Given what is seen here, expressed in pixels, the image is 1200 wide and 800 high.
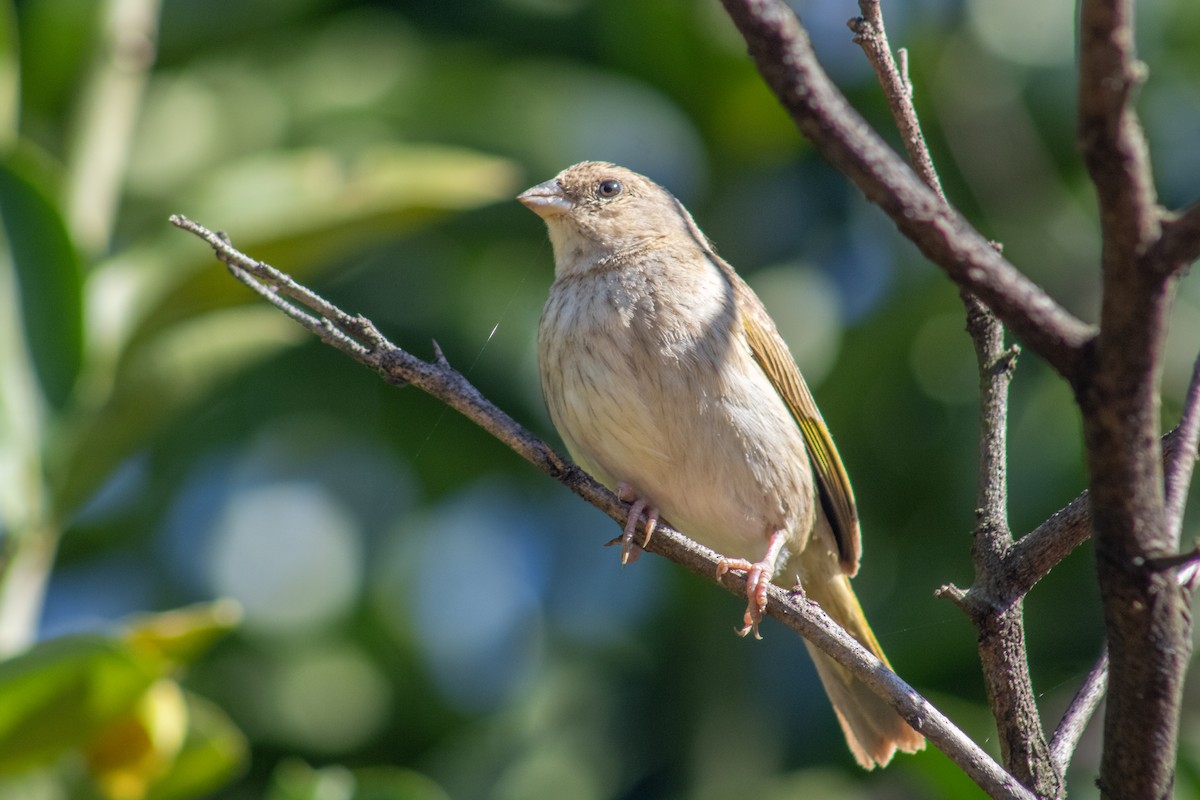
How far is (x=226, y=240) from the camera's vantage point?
104 inches

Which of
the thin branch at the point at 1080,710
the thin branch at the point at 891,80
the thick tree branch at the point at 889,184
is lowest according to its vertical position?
the thin branch at the point at 1080,710

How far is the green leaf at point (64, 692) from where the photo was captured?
290 centimetres

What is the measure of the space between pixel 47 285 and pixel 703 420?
5.73 ft

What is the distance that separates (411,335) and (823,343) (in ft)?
5.53

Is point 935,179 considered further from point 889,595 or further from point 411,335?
point 411,335

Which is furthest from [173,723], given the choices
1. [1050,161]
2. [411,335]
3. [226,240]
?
[1050,161]

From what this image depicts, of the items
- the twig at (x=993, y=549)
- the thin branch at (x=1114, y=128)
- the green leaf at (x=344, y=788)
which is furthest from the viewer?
the green leaf at (x=344, y=788)

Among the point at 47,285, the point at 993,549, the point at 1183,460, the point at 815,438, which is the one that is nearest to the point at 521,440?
the point at 993,549

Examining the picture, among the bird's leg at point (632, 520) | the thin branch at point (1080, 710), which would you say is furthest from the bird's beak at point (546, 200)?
the thin branch at point (1080, 710)

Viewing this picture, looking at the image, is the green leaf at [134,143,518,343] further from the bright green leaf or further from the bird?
the bright green leaf

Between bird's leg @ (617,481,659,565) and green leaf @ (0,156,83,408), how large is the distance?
4.76ft

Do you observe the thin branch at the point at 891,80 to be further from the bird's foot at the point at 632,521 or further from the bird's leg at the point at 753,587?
the bird's leg at the point at 753,587

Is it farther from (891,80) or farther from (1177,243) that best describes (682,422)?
(1177,243)

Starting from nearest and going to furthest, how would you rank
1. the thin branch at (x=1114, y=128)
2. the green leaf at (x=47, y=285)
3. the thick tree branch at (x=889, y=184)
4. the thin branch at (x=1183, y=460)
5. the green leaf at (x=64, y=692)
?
1. the thin branch at (x=1114, y=128)
2. the thick tree branch at (x=889, y=184)
3. the thin branch at (x=1183, y=460)
4. the green leaf at (x=64, y=692)
5. the green leaf at (x=47, y=285)
